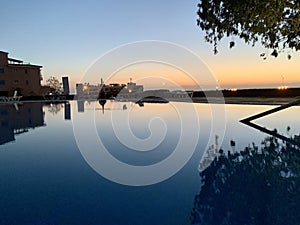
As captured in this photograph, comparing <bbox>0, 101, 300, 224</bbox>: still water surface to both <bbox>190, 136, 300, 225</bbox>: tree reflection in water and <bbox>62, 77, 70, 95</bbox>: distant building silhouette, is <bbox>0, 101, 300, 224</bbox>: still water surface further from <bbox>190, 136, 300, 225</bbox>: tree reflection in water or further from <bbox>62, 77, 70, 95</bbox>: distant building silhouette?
<bbox>62, 77, 70, 95</bbox>: distant building silhouette

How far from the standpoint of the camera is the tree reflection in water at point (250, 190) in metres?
2.67

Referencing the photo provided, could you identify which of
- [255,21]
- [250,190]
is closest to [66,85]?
[255,21]

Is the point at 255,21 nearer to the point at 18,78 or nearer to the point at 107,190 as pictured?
the point at 107,190

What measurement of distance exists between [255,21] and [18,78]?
34.3 m

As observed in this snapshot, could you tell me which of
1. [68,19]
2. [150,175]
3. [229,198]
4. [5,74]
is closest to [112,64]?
[150,175]

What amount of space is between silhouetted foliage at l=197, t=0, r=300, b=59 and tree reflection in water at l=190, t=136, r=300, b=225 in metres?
3.03

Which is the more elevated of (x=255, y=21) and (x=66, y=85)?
(x=66, y=85)

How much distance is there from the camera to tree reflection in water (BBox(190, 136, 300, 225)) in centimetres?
267

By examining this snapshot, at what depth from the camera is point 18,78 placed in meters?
33.5

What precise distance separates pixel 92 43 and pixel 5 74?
20595 mm

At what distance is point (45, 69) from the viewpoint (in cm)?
4078

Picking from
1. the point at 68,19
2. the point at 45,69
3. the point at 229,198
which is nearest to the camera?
the point at 229,198

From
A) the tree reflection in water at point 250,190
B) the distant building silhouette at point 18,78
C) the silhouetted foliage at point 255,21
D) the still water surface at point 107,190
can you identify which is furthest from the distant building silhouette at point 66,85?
the tree reflection in water at point 250,190

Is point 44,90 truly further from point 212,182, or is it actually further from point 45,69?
point 212,182
